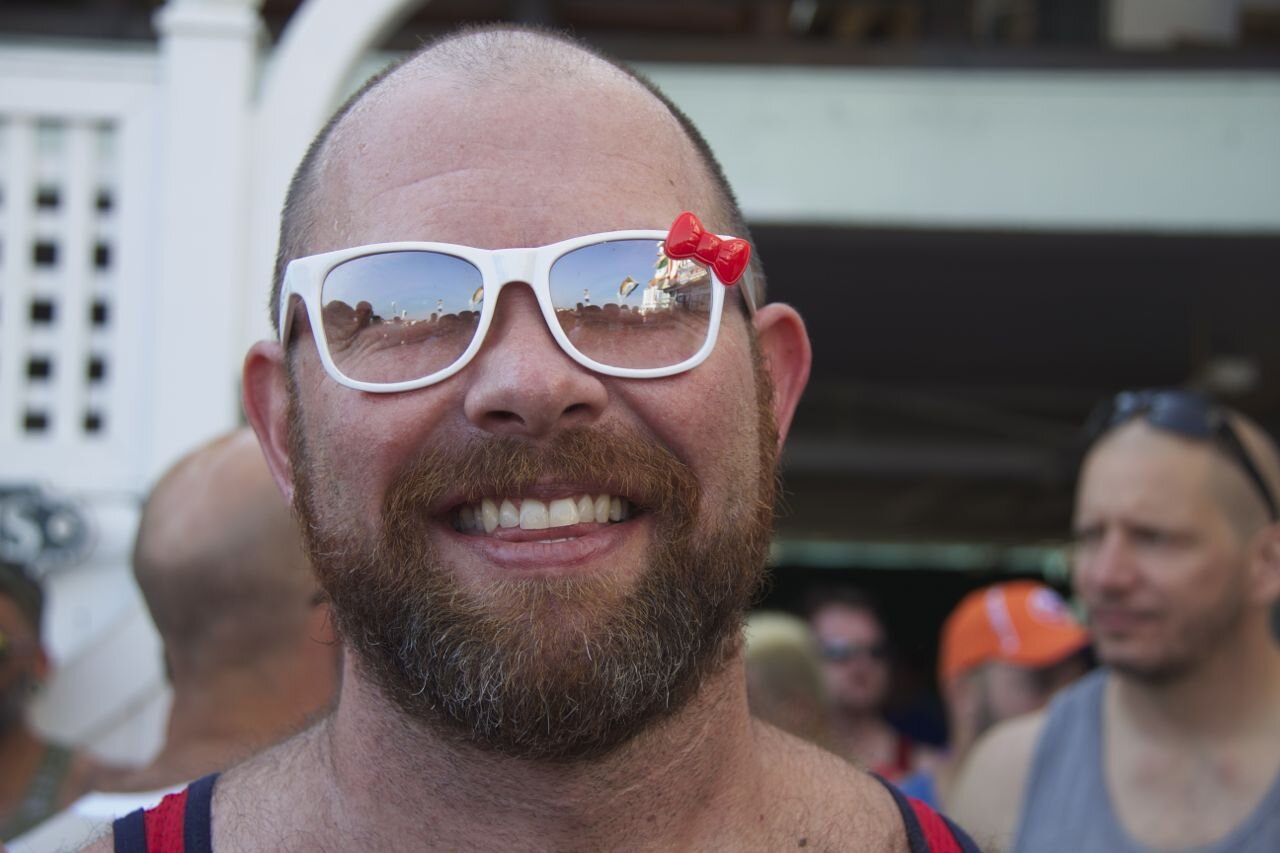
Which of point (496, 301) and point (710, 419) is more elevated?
point (496, 301)

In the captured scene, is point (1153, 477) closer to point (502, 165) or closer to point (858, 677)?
point (502, 165)

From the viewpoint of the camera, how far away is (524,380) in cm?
151

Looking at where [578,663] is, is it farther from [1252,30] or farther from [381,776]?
[1252,30]

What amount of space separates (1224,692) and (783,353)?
74.5 inches

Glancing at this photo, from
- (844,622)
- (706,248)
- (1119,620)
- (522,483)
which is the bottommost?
(844,622)

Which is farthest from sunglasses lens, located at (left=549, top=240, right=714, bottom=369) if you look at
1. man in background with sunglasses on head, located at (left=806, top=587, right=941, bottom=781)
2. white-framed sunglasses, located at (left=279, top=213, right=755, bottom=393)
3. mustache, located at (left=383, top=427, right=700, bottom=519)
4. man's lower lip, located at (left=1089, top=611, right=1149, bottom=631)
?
man in background with sunglasses on head, located at (left=806, top=587, right=941, bottom=781)

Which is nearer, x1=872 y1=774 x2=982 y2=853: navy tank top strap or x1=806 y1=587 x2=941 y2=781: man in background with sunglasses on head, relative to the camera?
x1=872 y1=774 x2=982 y2=853: navy tank top strap

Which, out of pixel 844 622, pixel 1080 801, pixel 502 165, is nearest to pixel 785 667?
pixel 1080 801

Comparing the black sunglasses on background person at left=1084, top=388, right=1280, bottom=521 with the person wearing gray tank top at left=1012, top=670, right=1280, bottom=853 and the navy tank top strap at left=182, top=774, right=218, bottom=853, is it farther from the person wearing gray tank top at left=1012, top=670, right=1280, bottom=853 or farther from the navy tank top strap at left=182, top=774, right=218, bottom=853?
the navy tank top strap at left=182, top=774, right=218, bottom=853

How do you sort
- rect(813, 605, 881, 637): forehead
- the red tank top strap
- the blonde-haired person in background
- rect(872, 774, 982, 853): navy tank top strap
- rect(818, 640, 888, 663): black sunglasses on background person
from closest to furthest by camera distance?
the red tank top strap < rect(872, 774, 982, 853): navy tank top strap < the blonde-haired person in background < rect(818, 640, 888, 663): black sunglasses on background person < rect(813, 605, 881, 637): forehead

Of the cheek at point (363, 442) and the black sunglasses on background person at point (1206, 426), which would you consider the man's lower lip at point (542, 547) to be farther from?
the black sunglasses on background person at point (1206, 426)

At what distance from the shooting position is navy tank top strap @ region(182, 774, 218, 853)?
163 cm

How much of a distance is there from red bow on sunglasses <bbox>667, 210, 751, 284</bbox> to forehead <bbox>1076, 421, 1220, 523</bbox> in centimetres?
198

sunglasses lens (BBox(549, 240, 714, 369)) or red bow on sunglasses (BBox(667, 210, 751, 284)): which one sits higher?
red bow on sunglasses (BBox(667, 210, 751, 284))
